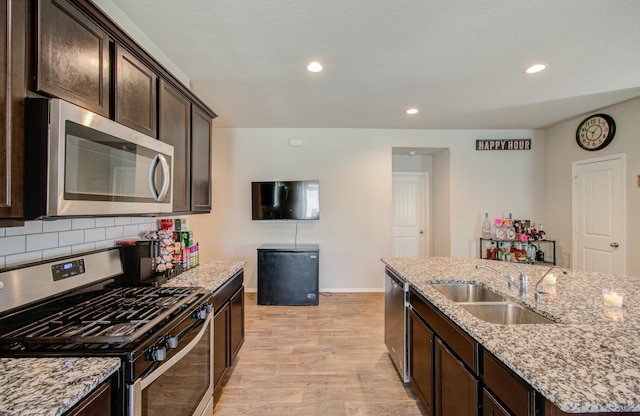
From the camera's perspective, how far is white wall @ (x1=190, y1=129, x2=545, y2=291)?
14.6 ft

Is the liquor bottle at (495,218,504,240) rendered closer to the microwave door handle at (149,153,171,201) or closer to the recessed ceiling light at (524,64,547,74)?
the recessed ceiling light at (524,64,547,74)

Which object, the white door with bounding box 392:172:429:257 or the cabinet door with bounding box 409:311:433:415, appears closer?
the cabinet door with bounding box 409:311:433:415

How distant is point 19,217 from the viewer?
3.10ft

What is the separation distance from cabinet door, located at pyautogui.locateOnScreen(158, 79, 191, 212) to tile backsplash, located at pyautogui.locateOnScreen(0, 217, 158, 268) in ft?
1.28

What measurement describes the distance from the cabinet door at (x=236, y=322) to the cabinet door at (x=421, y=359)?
1.38 metres

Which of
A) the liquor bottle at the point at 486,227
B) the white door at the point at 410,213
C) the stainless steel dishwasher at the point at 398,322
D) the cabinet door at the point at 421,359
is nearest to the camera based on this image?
the cabinet door at the point at 421,359

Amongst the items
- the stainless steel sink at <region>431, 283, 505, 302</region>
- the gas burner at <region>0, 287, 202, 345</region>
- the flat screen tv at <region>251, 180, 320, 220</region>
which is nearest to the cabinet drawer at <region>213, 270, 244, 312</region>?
the gas burner at <region>0, 287, 202, 345</region>

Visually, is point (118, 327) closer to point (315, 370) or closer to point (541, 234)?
point (315, 370)

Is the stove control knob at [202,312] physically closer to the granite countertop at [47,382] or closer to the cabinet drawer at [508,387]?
the granite countertop at [47,382]

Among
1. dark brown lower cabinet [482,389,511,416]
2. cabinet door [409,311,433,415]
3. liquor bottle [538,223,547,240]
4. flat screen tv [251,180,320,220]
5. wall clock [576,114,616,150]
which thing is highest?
wall clock [576,114,616,150]

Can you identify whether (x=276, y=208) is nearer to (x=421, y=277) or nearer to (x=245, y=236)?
(x=245, y=236)

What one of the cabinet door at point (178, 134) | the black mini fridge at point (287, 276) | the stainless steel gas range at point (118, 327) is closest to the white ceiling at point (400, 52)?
the cabinet door at point (178, 134)

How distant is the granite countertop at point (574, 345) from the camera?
30.6 inches

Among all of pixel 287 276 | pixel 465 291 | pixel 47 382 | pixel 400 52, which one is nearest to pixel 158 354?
pixel 47 382
